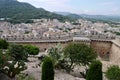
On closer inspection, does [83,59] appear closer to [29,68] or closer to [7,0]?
[29,68]

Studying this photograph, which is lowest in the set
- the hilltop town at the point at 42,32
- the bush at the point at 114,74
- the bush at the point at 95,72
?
the hilltop town at the point at 42,32

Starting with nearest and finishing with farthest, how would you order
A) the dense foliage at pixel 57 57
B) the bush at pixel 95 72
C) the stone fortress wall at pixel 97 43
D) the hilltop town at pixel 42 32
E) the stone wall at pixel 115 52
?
the bush at pixel 95 72 → the dense foliage at pixel 57 57 → the stone wall at pixel 115 52 → the stone fortress wall at pixel 97 43 → the hilltop town at pixel 42 32

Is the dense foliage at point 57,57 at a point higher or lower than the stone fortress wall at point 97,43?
higher

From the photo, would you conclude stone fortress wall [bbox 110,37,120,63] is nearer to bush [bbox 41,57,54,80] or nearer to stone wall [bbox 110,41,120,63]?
stone wall [bbox 110,41,120,63]

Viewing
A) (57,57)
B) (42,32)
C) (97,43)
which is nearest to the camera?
(57,57)

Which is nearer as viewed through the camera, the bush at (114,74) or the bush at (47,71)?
the bush at (47,71)

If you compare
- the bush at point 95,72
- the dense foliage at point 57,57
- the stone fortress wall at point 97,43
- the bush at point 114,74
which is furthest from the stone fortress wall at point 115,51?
the bush at point 95,72

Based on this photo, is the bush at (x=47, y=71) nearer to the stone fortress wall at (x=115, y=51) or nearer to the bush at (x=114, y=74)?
the bush at (x=114, y=74)

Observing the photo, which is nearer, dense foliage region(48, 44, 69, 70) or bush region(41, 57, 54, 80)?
bush region(41, 57, 54, 80)

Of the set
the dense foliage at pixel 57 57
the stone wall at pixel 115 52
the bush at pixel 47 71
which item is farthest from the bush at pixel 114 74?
the stone wall at pixel 115 52

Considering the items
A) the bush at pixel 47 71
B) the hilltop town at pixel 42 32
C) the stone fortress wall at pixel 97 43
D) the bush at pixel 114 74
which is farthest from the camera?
the hilltop town at pixel 42 32

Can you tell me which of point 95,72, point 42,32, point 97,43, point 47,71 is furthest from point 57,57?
point 42,32

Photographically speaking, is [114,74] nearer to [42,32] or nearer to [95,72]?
[95,72]

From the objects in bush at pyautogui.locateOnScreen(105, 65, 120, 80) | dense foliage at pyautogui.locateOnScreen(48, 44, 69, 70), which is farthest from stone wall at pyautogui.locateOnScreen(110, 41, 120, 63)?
bush at pyautogui.locateOnScreen(105, 65, 120, 80)
